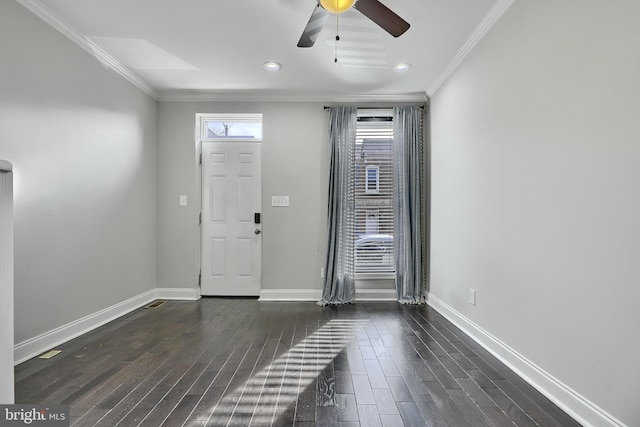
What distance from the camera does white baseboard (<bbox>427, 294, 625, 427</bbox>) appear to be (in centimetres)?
145

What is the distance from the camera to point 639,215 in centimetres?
126

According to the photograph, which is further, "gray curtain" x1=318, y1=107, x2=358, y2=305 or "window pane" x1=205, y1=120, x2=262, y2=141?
"window pane" x1=205, y1=120, x2=262, y2=141

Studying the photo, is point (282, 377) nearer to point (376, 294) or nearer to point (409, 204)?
point (376, 294)

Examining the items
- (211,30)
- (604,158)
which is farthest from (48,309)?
(604,158)

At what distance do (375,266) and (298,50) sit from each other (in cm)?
260

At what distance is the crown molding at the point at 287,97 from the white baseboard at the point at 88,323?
96.7 inches

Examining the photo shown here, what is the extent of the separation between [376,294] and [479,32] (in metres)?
2.94

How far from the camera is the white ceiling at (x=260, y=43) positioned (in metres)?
2.21

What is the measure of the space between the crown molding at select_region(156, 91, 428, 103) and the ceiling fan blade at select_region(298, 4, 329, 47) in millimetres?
1648

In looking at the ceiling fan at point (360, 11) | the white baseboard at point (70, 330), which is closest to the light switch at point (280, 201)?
the white baseboard at point (70, 330)

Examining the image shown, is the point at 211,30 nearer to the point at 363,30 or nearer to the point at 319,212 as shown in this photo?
the point at 363,30

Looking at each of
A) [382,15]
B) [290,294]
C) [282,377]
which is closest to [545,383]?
[282,377]

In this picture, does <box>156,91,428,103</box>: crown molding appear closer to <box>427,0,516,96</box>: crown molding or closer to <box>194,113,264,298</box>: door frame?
<box>194,113,264,298</box>: door frame

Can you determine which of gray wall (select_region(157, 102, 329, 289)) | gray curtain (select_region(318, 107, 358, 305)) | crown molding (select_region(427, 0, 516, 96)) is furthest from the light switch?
crown molding (select_region(427, 0, 516, 96))
